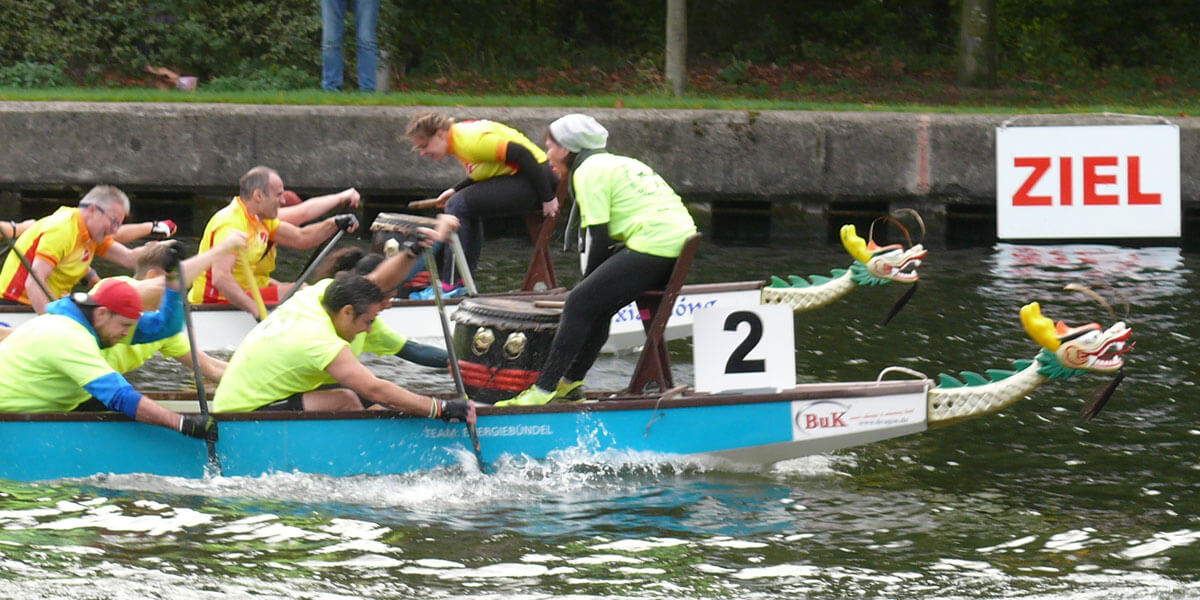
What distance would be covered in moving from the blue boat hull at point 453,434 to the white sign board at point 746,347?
0.13m

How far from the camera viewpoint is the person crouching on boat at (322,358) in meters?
7.75

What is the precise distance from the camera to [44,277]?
10.3 m

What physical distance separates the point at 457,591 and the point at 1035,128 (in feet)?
23.9

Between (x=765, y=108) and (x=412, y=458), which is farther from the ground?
(x=765, y=108)

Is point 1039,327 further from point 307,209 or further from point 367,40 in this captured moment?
point 367,40

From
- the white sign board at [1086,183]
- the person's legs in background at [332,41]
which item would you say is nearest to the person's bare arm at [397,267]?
the white sign board at [1086,183]

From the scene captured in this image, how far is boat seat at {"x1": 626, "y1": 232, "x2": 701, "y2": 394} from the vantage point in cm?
817

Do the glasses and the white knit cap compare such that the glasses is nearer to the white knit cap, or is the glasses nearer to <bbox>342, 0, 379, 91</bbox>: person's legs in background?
the white knit cap

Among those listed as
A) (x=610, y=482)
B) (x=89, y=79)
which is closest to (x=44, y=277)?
(x=610, y=482)

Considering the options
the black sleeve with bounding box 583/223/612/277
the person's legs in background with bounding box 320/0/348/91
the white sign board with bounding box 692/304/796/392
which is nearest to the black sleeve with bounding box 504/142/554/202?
the black sleeve with bounding box 583/223/612/277

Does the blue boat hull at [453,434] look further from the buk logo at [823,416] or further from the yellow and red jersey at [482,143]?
the yellow and red jersey at [482,143]

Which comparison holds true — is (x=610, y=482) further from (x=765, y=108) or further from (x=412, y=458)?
(x=765, y=108)

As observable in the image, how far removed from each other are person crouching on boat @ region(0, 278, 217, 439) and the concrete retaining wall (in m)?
8.21

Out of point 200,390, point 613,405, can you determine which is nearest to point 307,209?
point 200,390
